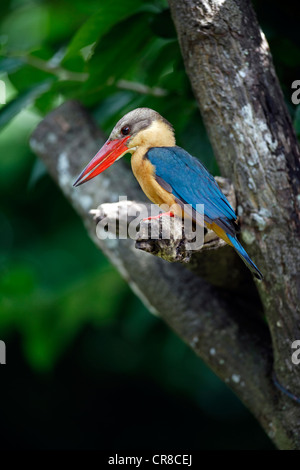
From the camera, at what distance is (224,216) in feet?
6.91

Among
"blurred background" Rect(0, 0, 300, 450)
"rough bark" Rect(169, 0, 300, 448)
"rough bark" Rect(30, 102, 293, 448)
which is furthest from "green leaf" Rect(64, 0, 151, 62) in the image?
"rough bark" Rect(30, 102, 293, 448)

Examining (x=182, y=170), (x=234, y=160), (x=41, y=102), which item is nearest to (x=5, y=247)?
(x=41, y=102)

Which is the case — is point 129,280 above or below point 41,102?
below

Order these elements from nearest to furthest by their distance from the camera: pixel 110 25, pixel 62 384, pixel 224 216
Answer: pixel 224 216
pixel 110 25
pixel 62 384

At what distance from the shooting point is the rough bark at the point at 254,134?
2.67m

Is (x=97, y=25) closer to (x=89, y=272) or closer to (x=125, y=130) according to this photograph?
(x=125, y=130)

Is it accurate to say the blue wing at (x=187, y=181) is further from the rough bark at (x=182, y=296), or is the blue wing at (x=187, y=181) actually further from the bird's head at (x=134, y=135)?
the rough bark at (x=182, y=296)

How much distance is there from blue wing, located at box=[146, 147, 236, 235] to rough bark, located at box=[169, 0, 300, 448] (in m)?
0.53

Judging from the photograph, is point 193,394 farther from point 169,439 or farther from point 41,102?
point 41,102

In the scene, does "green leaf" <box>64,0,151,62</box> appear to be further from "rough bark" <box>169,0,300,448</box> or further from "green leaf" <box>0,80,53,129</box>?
"rough bark" <box>169,0,300,448</box>

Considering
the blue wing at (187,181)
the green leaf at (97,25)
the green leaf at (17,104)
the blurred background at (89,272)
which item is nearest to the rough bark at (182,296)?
the blurred background at (89,272)

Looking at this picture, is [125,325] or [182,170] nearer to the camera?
[182,170]

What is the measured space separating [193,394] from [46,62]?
134 inches

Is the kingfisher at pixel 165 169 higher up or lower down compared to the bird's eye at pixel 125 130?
lower down
